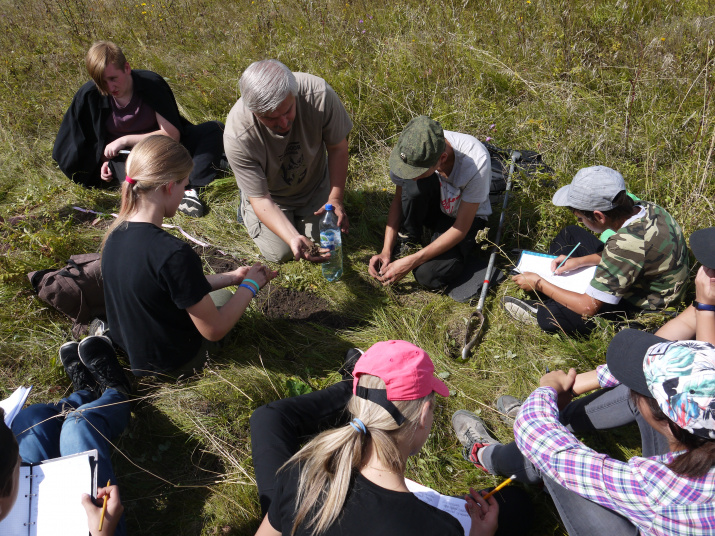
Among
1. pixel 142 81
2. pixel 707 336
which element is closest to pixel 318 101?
pixel 142 81

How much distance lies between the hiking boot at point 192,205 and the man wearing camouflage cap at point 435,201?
183 cm

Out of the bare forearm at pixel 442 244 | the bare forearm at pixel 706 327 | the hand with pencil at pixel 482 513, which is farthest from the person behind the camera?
the bare forearm at pixel 442 244

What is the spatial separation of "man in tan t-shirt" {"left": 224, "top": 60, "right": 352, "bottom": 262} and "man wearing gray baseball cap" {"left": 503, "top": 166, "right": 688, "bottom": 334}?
5.57 feet

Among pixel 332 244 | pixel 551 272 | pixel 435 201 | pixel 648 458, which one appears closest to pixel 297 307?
pixel 332 244

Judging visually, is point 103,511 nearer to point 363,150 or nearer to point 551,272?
point 551,272

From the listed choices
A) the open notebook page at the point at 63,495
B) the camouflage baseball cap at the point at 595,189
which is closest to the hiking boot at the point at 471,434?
the camouflage baseball cap at the point at 595,189

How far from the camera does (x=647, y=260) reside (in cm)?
279

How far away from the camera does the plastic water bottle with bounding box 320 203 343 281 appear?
12.5ft

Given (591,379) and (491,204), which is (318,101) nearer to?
(491,204)

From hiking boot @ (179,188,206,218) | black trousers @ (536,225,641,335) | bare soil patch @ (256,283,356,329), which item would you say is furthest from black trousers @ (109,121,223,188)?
black trousers @ (536,225,641,335)

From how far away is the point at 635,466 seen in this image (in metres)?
1.71

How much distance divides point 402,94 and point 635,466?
4.11m

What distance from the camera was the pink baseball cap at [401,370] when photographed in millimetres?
1667

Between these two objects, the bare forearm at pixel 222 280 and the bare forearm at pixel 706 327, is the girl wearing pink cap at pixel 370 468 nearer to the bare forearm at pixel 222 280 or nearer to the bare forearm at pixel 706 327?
the bare forearm at pixel 222 280
